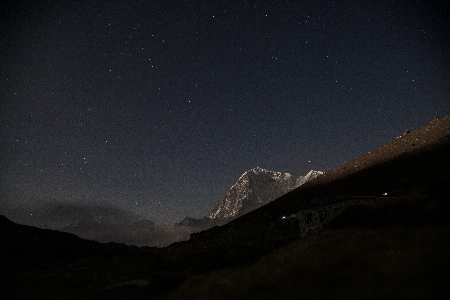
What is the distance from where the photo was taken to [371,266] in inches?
499

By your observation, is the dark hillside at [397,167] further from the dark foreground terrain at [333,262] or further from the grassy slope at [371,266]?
the grassy slope at [371,266]

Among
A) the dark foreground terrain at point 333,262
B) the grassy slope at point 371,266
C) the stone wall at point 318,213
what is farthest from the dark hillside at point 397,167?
the grassy slope at point 371,266

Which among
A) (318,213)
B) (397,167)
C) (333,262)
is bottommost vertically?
(333,262)

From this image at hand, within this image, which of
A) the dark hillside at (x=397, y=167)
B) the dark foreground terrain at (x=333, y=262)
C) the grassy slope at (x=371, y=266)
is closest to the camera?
the grassy slope at (x=371, y=266)

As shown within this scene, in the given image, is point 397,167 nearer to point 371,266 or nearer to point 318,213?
point 318,213

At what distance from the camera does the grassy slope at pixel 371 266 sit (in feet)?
34.2

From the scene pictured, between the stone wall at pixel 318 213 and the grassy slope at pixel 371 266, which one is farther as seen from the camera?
the stone wall at pixel 318 213

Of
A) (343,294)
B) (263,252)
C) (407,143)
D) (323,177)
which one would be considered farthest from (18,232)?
(407,143)

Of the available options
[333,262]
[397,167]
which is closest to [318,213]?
[333,262]

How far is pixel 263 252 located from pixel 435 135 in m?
74.5

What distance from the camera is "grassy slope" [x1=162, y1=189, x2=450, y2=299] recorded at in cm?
1044

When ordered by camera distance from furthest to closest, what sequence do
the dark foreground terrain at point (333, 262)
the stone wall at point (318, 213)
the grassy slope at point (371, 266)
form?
the stone wall at point (318, 213), the dark foreground terrain at point (333, 262), the grassy slope at point (371, 266)

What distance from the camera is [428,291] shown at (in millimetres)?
9289

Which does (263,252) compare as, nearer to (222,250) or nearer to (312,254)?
(222,250)
